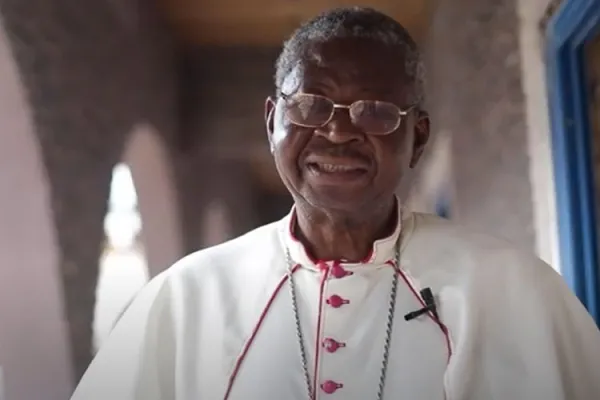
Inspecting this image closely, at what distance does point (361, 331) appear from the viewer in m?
0.96

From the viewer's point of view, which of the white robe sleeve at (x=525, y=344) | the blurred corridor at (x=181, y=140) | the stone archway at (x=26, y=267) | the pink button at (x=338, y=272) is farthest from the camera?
the stone archway at (x=26, y=267)

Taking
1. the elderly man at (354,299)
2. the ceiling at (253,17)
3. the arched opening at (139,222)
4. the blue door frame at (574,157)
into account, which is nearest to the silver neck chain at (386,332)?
the elderly man at (354,299)

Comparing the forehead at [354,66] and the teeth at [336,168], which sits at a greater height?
the forehead at [354,66]

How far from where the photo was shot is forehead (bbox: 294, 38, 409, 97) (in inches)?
37.1

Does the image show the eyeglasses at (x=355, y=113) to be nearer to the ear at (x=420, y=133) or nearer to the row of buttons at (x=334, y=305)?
the ear at (x=420, y=133)

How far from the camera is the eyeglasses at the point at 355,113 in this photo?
3.04 feet

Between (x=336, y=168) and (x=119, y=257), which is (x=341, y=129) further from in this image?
(x=119, y=257)

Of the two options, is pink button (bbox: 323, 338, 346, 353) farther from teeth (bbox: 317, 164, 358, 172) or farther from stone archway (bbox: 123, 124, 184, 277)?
stone archway (bbox: 123, 124, 184, 277)

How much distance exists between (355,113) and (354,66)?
2.7 inches

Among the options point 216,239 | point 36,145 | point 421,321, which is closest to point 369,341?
point 421,321

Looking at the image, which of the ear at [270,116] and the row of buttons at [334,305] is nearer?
the row of buttons at [334,305]

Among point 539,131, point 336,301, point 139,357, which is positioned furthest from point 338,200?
point 539,131

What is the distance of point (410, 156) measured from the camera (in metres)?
1.02

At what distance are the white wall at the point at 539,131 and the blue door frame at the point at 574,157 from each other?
65 mm
